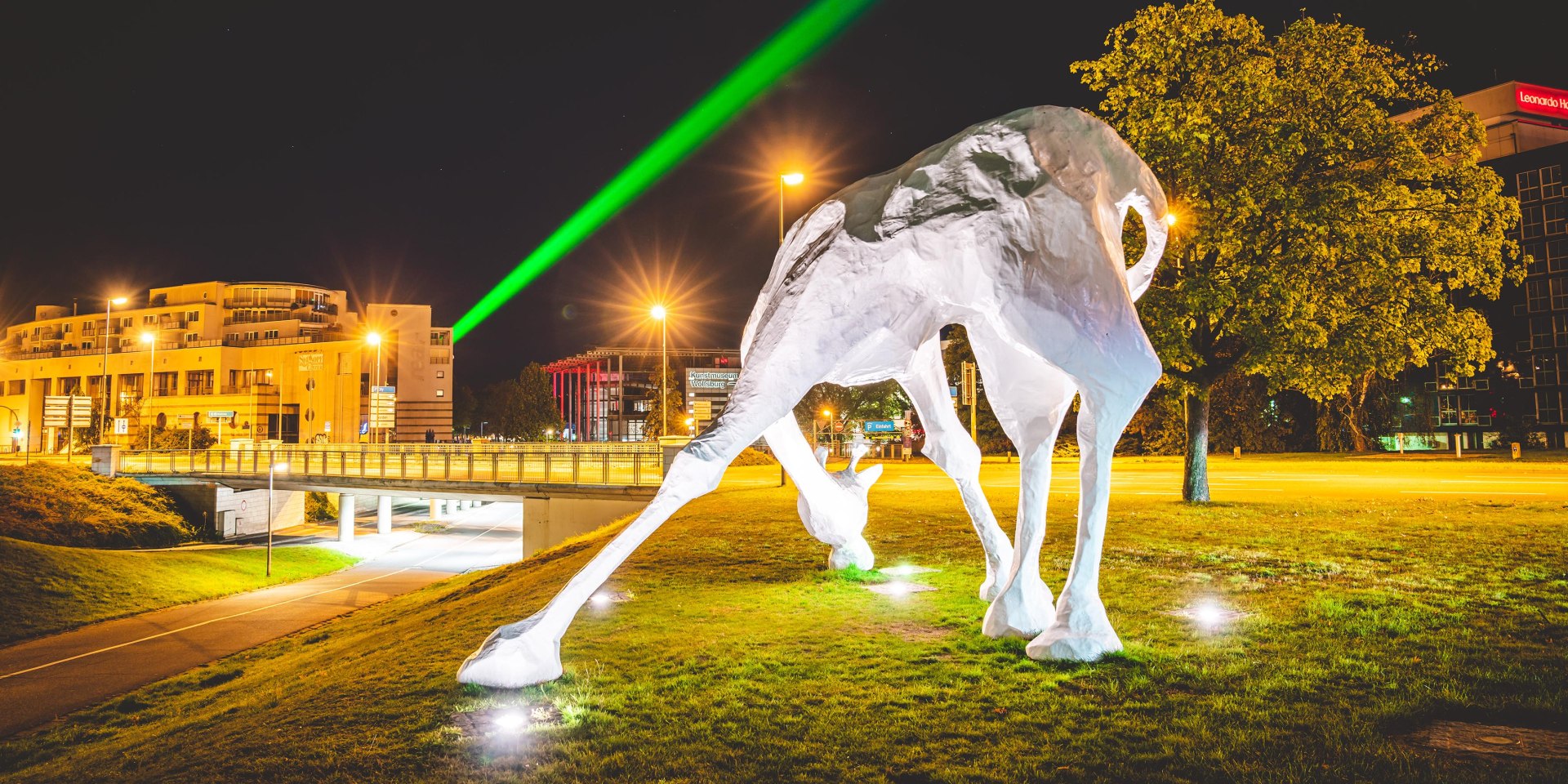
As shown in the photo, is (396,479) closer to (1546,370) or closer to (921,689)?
(921,689)

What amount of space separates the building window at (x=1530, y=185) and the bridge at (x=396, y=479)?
5646cm

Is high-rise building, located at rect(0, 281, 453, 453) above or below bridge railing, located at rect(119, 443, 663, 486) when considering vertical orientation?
above

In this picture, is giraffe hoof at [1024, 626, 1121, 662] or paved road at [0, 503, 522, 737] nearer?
giraffe hoof at [1024, 626, 1121, 662]

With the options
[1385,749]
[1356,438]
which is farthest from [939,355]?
[1356,438]

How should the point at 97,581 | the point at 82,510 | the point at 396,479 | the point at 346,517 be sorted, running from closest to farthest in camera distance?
the point at 97,581 → the point at 396,479 → the point at 82,510 → the point at 346,517

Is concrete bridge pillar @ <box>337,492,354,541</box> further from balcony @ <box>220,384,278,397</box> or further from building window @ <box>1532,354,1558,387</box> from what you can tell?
building window @ <box>1532,354,1558,387</box>

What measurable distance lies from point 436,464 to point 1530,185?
211 feet

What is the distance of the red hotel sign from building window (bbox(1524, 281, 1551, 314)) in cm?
1525

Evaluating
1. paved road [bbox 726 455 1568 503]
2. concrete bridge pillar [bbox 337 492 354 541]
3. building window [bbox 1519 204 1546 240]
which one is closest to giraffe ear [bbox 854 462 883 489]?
paved road [bbox 726 455 1568 503]

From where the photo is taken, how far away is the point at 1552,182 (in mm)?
51219

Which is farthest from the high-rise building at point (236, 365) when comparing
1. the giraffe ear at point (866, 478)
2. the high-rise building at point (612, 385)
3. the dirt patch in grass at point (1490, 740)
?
the dirt patch in grass at point (1490, 740)

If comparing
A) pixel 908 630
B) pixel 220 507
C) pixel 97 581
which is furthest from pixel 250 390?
pixel 908 630

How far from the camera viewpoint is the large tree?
1573cm

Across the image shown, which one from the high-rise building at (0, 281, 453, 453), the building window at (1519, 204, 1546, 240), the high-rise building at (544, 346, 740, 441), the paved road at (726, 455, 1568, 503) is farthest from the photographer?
the high-rise building at (544, 346, 740, 441)
